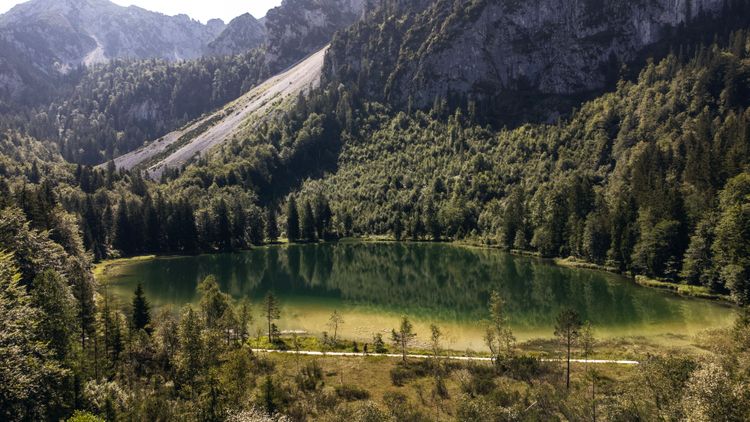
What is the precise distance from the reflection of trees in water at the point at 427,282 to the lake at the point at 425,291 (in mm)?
223

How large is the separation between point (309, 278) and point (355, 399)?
73727 mm

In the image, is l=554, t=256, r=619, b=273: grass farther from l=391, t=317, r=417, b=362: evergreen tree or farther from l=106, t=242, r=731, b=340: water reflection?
Answer: l=391, t=317, r=417, b=362: evergreen tree

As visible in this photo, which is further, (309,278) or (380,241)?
(380,241)

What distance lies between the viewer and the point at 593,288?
98.3 meters

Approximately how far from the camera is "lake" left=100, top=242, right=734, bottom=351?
74.2 m

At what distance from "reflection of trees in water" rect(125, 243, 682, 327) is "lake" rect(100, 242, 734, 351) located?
223 millimetres

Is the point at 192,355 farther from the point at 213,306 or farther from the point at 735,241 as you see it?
the point at 735,241

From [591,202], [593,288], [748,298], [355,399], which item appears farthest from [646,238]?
[355,399]

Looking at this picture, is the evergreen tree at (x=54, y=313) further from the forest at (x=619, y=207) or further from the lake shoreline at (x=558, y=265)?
the lake shoreline at (x=558, y=265)

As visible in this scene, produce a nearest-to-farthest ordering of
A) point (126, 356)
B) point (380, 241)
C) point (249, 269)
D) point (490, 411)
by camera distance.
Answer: point (490, 411) → point (126, 356) → point (249, 269) → point (380, 241)

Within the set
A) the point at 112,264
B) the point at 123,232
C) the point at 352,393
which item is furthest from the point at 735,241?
the point at 123,232

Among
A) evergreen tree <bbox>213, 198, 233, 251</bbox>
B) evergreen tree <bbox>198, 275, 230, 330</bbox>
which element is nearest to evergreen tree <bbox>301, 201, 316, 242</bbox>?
evergreen tree <bbox>213, 198, 233, 251</bbox>

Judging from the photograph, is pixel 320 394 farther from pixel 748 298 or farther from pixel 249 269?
pixel 249 269

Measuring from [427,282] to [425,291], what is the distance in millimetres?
8947
